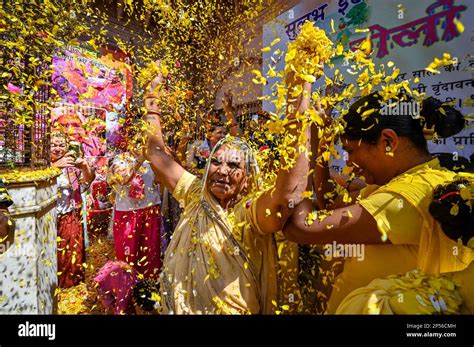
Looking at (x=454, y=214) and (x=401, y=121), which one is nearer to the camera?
(x=454, y=214)

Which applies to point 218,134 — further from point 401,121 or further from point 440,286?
point 440,286

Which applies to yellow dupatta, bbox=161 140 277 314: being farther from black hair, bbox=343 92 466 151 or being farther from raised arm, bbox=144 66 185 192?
black hair, bbox=343 92 466 151

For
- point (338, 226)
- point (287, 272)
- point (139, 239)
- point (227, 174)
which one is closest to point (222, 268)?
point (287, 272)

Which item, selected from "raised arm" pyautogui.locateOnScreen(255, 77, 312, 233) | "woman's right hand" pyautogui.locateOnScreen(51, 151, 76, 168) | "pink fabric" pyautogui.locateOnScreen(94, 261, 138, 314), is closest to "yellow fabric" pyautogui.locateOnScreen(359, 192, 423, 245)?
"raised arm" pyautogui.locateOnScreen(255, 77, 312, 233)

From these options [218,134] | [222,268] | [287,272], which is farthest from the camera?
[218,134]

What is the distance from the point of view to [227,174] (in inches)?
59.0

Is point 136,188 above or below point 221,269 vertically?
above

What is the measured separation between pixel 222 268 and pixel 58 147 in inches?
97.1

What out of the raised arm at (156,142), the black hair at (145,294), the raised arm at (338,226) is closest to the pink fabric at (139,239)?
the black hair at (145,294)

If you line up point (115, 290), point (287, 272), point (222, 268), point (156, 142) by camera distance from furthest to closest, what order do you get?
point (115, 290) < point (156, 142) < point (287, 272) < point (222, 268)

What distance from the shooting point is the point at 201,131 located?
342 centimetres

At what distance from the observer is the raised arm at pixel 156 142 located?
5.28ft

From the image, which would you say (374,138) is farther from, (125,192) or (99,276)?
(125,192)
